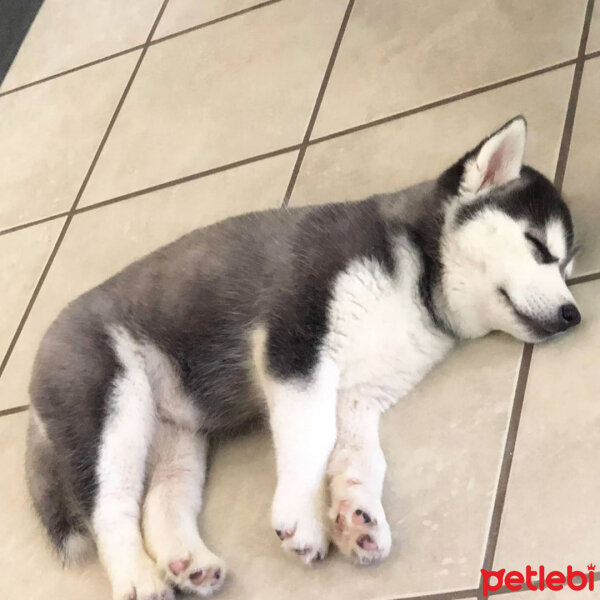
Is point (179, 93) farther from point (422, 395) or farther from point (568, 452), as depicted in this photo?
point (568, 452)

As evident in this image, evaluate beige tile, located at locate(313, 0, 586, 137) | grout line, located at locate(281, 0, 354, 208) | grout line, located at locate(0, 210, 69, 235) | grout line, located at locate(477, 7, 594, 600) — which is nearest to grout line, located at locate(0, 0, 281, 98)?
grout line, located at locate(281, 0, 354, 208)

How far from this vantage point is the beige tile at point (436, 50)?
2164 millimetres

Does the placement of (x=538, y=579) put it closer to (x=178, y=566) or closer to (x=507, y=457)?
(x=507, y=457)

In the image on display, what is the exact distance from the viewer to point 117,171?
2512mm

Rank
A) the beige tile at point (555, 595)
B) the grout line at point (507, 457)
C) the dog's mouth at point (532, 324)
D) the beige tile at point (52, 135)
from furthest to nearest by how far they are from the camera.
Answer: the beige tile at point (52, 135), the dog's mouth at point (532, 324), the grout line at point (507, 457), the beige tile at point (555, 595)

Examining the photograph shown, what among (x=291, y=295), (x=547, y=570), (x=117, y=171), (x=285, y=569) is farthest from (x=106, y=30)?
(x=547, y=570)

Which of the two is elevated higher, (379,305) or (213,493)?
(379,305)

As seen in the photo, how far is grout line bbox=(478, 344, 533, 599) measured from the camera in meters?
1.29

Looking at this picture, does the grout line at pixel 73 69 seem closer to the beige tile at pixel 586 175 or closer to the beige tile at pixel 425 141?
the beige tile at pixel 425 141

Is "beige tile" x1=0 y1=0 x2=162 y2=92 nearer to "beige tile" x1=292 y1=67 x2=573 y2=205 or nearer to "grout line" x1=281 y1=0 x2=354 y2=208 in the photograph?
"grout line" x1=281 y1=0 x2=354 y2=208

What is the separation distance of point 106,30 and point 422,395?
7.41ft

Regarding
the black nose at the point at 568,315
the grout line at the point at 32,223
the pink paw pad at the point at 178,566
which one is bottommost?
the black nose at the point at 568,315

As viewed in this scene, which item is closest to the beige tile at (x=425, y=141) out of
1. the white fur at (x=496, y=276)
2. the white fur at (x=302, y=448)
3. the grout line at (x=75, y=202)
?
the white fur at (x=496, y=276)

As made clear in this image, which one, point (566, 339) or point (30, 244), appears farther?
point (30, 244)
